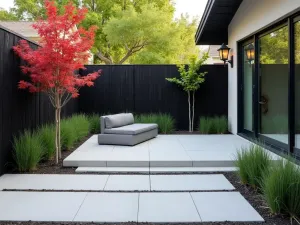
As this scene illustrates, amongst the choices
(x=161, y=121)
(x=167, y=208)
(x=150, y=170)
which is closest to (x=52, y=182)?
(x=150, y=170)

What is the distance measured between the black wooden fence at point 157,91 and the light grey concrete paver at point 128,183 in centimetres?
544

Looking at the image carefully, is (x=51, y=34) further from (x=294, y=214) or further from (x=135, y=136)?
(x=294, y=214)

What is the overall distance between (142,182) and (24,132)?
95.8 inches

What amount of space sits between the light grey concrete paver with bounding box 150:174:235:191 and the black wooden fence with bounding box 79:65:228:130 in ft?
17.7

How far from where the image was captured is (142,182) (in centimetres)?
462

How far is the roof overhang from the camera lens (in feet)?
26.9

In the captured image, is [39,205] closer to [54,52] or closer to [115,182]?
[115,182]

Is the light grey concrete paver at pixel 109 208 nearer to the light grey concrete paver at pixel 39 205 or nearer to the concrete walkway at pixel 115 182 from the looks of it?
the light grey concrete paver at pixel 39 205

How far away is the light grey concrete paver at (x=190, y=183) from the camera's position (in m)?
4.35

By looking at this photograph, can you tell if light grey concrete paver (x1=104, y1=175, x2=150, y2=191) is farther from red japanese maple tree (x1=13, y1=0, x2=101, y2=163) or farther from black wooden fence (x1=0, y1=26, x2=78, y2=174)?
black wooden fence (x1=0, y1=26, x2=78, y2=174)

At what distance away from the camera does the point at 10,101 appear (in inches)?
205

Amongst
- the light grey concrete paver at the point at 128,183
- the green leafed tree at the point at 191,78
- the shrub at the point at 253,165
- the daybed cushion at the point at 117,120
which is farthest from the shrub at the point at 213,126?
the shrub at the point at 253,165

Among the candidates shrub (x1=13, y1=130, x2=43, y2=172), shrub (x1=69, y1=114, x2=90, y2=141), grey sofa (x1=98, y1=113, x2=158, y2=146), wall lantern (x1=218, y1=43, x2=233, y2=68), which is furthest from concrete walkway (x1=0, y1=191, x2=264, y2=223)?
wall lantern (x1=218, y1=43, x2=233, y2=68)

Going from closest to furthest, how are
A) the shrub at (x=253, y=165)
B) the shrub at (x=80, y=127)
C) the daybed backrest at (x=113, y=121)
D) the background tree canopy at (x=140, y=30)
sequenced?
the shrub at (x=253, y=165) → the daybed backrest at (x=113, y=121) → the shrub at (x=80, y=127) → the background tree canopy at (x=140, y=30)
